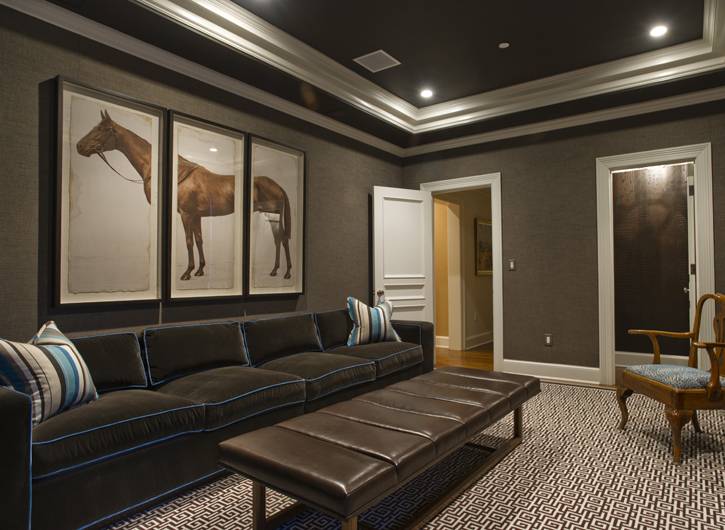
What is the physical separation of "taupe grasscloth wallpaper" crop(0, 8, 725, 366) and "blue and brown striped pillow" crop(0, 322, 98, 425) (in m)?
0.65

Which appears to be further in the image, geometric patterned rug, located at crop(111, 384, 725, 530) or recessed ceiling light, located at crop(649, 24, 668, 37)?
recessed ceiling light, located at crop(649, 24, 668, 37)

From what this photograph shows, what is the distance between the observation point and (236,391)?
247 cm

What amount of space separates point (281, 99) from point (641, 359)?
15.9ft

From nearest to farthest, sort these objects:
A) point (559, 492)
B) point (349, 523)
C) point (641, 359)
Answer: point (349, 523) < point (559, 492) < point (641, 359)

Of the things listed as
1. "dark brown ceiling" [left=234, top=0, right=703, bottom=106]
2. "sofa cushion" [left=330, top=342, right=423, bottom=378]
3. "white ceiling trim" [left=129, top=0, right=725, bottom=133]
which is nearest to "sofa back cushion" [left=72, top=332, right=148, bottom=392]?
"sofa cushion" [left=330, top=342, right=423, bottom=378]

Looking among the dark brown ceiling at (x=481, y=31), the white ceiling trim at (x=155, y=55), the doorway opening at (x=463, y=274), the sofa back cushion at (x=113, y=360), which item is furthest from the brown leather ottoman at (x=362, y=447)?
the doorway opening at (x=463, y=274)

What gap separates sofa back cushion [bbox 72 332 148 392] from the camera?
7.96 ft

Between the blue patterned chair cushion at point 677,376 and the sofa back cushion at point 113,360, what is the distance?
119 inches

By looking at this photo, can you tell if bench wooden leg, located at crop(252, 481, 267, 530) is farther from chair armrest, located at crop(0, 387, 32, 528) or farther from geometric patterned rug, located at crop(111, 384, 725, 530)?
chair armrest, located at crop(0, 387, 32, 528)

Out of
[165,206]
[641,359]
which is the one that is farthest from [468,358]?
[165,206]

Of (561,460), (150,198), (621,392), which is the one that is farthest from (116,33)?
(621,392)

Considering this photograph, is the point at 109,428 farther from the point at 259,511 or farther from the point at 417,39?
the point at 417,39

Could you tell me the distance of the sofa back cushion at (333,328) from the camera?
13.1 feet

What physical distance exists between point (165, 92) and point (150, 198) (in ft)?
2.61
